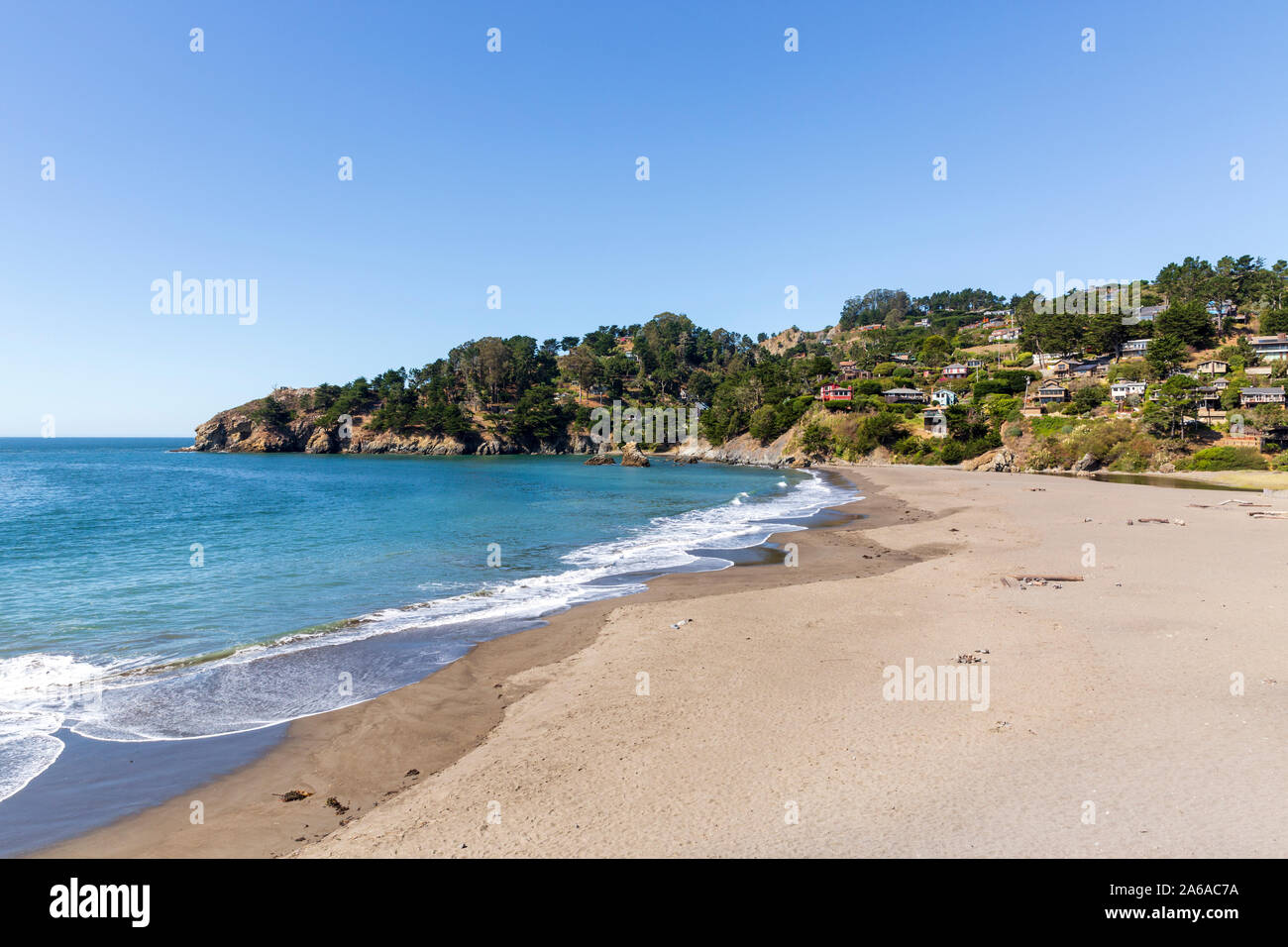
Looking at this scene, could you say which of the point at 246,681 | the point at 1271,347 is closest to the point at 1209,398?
the point at 1271,347

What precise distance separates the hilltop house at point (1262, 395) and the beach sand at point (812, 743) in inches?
3081

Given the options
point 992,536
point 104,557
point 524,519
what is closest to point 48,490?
point 104,557

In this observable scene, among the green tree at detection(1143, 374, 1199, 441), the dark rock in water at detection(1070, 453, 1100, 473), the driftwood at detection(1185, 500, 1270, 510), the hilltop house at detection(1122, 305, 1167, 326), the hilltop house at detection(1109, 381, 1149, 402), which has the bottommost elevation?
the driftwood at detection(1185, 500, 1270, 510)

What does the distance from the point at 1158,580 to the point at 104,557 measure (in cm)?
3680

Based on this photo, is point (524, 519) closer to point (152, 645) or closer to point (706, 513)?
point (706, 513)

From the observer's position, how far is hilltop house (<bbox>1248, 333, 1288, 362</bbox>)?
298 feet

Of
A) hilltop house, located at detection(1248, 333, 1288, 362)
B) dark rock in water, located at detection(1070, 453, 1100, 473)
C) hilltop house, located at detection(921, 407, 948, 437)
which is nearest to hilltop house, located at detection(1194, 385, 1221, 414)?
dark rock in water, located at detection(1070, 453, 1100, 473)

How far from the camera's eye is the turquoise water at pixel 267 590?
11102 millimetres

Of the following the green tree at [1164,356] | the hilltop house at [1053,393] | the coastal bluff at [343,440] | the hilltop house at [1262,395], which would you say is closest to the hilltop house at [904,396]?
the hilltop house at [1053,393]

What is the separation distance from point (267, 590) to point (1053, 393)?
352ft

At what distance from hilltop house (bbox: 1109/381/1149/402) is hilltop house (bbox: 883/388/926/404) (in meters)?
29.8

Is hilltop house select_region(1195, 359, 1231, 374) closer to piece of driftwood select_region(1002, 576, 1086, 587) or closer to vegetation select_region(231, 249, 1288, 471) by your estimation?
vegetation select_region(231, 249, 1288, 471)
